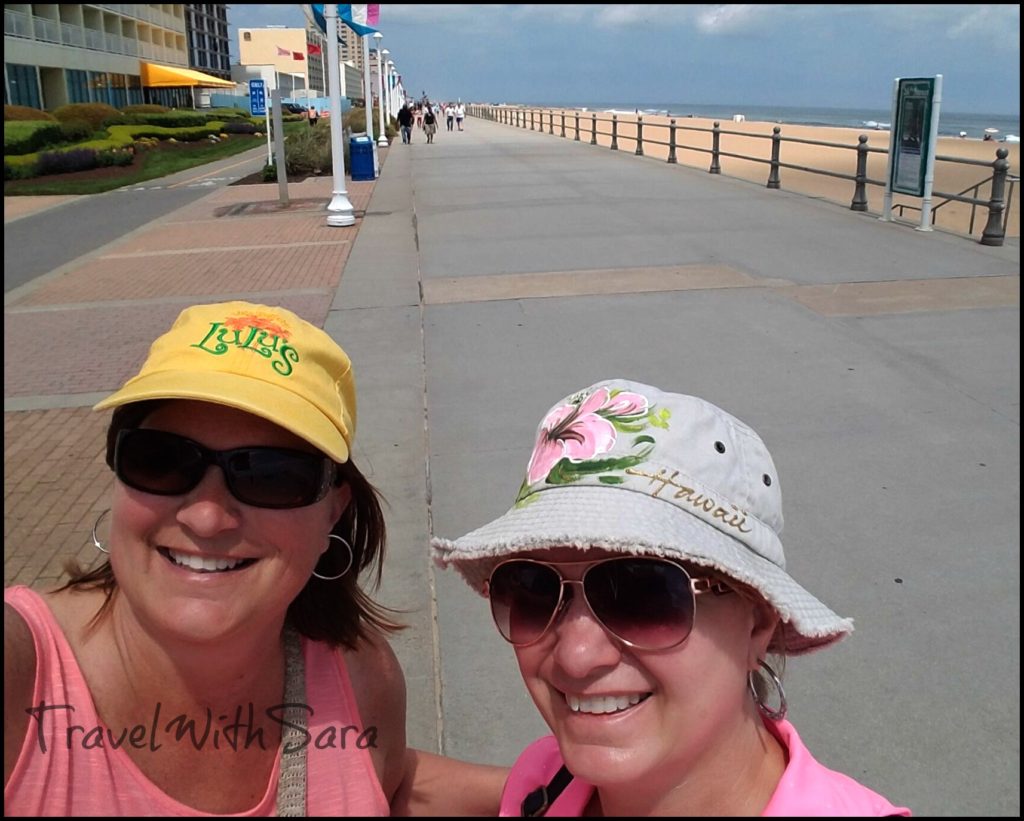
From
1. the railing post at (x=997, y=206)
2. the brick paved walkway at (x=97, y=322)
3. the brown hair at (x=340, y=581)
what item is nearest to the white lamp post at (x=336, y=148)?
the brick paved walkway at (x=97, y=322)

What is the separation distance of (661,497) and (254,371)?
0.71m

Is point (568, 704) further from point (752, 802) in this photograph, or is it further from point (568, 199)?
point (568, 199)

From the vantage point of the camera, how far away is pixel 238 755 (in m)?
1.58

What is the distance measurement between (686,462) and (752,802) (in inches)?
19.8

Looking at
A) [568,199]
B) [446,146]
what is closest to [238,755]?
[568,199]

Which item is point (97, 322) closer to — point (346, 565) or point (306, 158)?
point (346, 565)

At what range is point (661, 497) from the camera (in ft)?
4.17

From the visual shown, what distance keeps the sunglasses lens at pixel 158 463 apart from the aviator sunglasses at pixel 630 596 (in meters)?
0.57

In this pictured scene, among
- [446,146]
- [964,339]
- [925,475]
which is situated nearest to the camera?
[925,475]

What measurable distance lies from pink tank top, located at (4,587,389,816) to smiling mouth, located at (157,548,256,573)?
20cm

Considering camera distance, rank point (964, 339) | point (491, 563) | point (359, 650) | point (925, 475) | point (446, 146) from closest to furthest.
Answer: point (491, 563) → point (359, 650) → point (925, 475) → point (964, 339) → point (446, 146)

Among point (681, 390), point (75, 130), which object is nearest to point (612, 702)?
point (681, 390)

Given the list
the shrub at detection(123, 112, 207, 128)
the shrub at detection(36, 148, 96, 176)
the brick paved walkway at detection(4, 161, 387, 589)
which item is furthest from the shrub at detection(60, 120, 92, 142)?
the brick paved walkway at detection(4, 161, 387, 589)

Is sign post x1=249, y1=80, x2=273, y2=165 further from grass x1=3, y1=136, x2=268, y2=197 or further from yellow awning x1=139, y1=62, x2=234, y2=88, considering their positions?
yellow awning x1=139, y1=62, x2=234, y2=88
